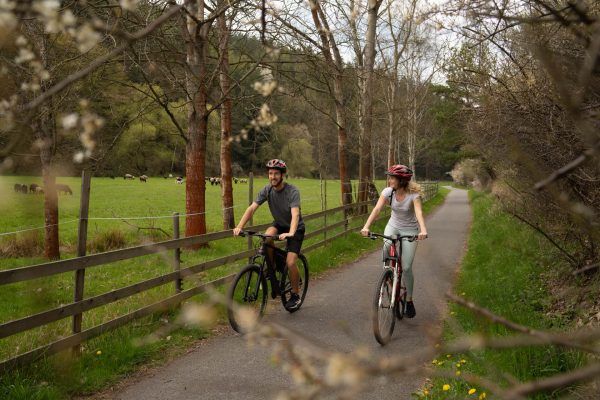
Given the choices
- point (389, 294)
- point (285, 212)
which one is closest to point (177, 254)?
point (285, 212)

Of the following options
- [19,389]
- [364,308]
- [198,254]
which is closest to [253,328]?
[19,389]

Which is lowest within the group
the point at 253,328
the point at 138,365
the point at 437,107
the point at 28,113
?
the point at 138,365

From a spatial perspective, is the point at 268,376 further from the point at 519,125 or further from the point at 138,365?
the point at 519,125

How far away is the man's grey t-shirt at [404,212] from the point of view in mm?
6469

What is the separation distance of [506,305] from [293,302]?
2.74 m

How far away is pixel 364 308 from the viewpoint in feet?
24.8

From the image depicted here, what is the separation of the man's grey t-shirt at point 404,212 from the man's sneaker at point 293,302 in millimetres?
1710

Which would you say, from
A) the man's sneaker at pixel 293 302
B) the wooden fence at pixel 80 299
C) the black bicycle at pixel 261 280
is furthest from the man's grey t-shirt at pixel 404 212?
the wooden fence at pixel 80 299

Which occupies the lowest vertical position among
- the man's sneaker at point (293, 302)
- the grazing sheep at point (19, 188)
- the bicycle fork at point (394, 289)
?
the man's sneaker at point (293, 302)

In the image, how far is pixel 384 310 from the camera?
19.5 ft

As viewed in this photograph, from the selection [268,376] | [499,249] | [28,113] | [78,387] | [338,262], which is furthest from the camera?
[338,262]

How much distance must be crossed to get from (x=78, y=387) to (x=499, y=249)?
8584 mm

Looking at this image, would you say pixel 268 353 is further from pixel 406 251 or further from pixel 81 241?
pixel 81 241

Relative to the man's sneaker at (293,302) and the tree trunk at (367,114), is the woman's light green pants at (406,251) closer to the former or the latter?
the man's sneaker at (293,302)
